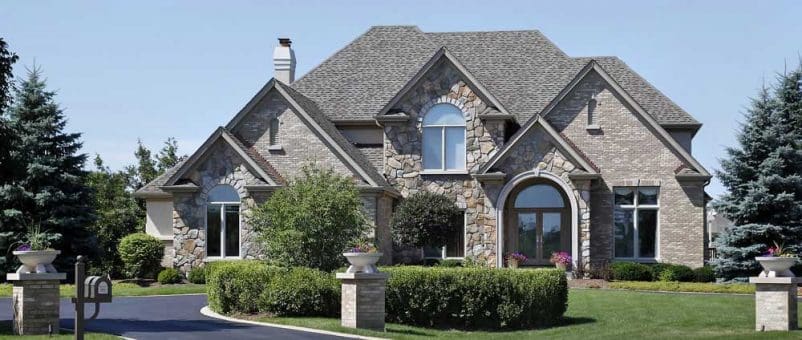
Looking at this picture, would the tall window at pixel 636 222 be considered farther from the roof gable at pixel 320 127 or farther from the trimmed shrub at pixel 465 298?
the trimmed shrub at pixel 465 298

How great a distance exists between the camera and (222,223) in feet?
132

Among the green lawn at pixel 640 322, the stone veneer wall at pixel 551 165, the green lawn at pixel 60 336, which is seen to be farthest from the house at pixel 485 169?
the green lawn at pixel 60 336

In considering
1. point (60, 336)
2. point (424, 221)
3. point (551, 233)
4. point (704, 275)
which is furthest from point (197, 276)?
point (60, 336)

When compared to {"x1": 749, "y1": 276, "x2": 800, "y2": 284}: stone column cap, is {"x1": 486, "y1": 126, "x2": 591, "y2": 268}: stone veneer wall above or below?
above

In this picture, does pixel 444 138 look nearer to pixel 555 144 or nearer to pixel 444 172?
pixel 444 172

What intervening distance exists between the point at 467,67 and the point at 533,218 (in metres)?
7.94

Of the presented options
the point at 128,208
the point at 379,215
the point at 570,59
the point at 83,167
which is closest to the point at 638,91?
the point at 570,59

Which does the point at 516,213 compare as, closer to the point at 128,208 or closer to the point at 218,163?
the point at 218,163

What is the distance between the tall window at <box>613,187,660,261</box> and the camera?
1590 inches

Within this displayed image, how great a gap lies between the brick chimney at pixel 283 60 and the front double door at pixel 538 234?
1192cm

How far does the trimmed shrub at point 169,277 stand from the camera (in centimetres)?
3881

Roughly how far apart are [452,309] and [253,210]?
20.8ft

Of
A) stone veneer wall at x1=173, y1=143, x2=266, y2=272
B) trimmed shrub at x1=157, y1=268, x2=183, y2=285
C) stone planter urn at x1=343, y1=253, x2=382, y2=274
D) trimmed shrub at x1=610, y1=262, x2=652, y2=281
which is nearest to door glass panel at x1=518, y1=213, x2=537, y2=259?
trimmed shrub at x1=610, y1=262, x2=652, y2=281

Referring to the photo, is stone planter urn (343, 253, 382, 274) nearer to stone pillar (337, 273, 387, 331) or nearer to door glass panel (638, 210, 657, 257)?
stone pillar (337, 273, 387, 331)
